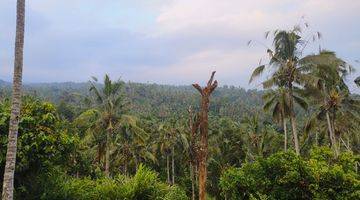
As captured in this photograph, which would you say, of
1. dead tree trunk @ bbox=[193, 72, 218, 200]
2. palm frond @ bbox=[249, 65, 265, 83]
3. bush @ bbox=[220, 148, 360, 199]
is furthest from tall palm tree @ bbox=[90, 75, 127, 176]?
dead tree trunk @ bbox=[193, 72, 218, 200]

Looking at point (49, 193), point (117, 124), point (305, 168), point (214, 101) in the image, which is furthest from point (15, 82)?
point (214, 101)

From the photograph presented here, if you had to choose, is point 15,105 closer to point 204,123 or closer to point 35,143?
point 204,123

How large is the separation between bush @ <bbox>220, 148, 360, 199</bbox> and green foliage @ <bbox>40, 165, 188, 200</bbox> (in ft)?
11.2

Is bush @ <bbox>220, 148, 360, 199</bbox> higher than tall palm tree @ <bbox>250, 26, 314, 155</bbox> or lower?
lower

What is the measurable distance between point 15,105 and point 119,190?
9213mm

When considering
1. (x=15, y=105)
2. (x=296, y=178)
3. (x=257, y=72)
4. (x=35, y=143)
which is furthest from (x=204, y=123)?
(x=257, y=72)

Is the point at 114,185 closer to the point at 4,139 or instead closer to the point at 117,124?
the point at 4,139

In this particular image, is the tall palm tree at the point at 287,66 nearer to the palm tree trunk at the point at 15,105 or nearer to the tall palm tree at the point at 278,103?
the tall palm tree at the point at 278,103

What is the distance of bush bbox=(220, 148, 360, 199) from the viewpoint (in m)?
17.9

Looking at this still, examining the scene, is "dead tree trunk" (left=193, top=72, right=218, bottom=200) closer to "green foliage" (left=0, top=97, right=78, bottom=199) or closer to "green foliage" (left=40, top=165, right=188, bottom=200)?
"green foliage" (left=40, top=165, right=188, bottom=200)

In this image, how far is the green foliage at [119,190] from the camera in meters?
21.4

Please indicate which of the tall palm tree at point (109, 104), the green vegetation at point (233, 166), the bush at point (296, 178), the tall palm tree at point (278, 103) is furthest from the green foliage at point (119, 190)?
the tall palm tree at point (109, 104)

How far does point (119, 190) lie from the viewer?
70.8 ft

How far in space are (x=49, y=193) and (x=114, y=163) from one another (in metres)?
32.5
